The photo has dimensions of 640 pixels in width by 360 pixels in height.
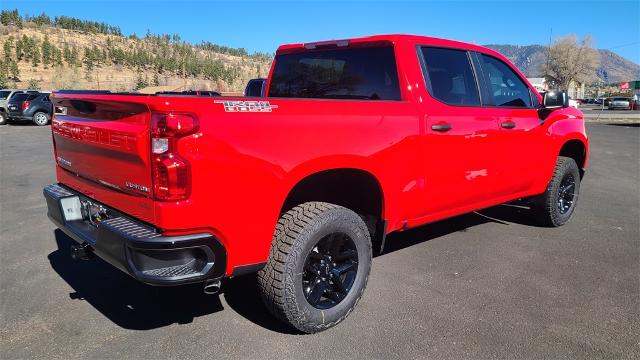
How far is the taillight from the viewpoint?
7.41 ft

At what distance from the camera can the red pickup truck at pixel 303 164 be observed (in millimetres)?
2346

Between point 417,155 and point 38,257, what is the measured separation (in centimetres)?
351

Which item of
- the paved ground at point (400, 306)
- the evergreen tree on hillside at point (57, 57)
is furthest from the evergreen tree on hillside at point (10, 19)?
the paved ground at point (400, 306)

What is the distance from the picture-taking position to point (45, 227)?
5234 mm

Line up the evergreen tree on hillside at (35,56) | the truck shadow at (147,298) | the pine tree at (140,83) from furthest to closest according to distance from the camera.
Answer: the evergreen tree on hillside at (35,56) → the pine tree at (140,83) → the truck shadow at (147,298)

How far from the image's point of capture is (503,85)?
4453 mm

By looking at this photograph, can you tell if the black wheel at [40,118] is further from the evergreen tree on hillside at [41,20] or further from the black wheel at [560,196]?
the evergreen tree on hillside at [41,20]

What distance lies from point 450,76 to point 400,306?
6.32 feet

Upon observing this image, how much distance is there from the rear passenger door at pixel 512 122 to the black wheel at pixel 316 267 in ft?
5.94

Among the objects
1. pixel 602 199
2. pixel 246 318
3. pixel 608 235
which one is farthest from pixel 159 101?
pixel 602 199

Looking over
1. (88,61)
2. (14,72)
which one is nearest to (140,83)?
(14,72)

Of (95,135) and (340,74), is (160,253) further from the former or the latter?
Result: (340,74)

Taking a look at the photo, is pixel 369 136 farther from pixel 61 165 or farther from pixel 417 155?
pixel 61 165

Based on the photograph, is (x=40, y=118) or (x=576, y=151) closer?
(x=576, y=151)
